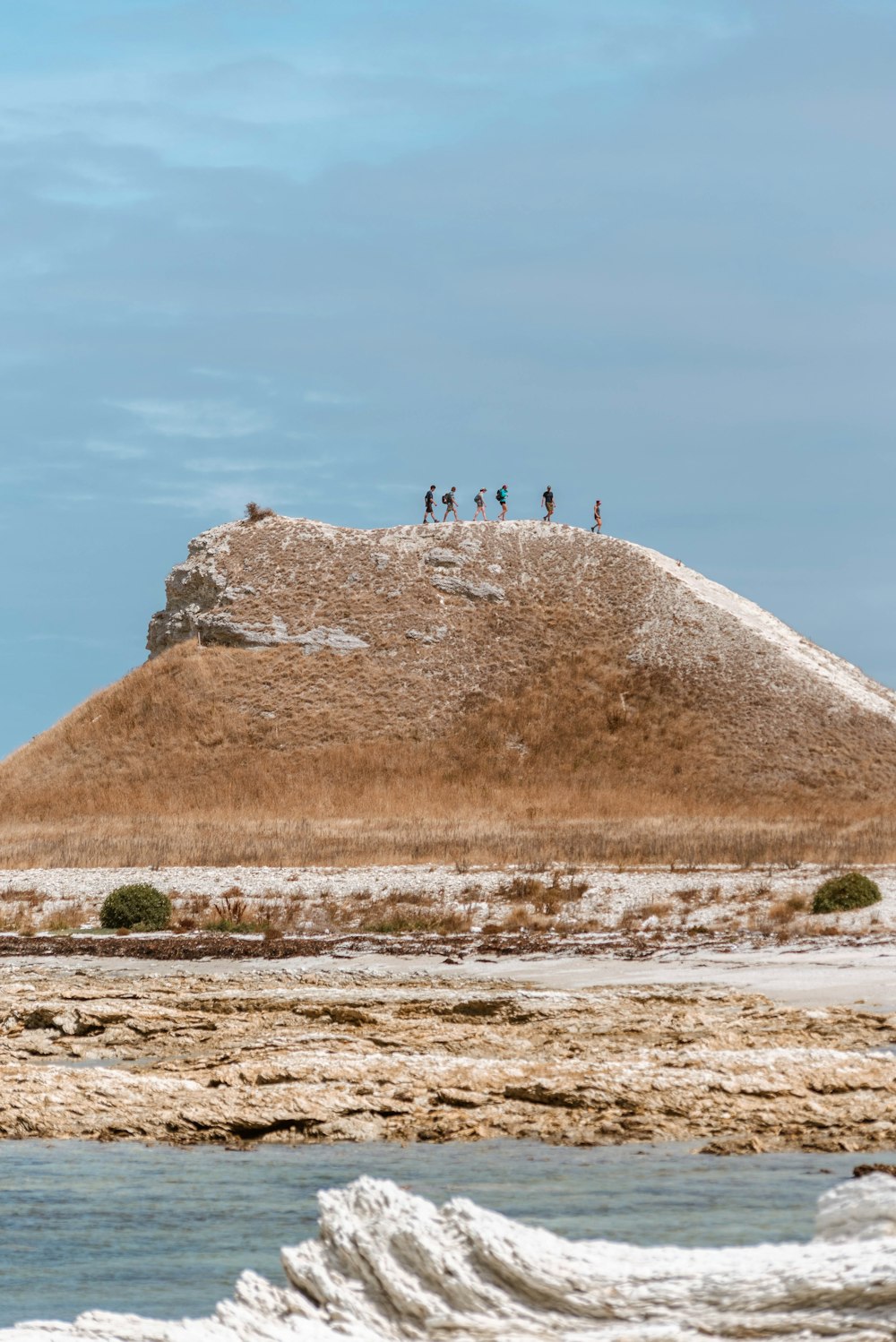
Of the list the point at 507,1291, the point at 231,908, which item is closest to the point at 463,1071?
the point at 507,1291

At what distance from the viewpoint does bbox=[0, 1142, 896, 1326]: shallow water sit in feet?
30.8

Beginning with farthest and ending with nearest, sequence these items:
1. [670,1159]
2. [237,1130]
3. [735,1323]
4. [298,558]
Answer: [298,558]
[237,1130]
[670,1159]
[735,1323]

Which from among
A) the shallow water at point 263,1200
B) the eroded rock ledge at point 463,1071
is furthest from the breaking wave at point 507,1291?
the eroded rock ledge at point 463,1071

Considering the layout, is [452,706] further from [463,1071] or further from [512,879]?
[463,1071]

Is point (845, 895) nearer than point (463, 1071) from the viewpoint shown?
No

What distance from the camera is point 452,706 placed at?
250 ft

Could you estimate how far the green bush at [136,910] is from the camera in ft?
114

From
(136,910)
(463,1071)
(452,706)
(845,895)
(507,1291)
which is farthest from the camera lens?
(452,706)

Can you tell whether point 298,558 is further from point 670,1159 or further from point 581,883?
point 670,1159

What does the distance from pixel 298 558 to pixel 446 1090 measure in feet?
238

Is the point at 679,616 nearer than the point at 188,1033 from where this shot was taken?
No

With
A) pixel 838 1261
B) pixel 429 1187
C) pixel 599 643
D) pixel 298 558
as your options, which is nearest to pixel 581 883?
pixel 429 1187

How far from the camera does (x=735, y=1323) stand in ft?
22.6

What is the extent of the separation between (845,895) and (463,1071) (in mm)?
17369
